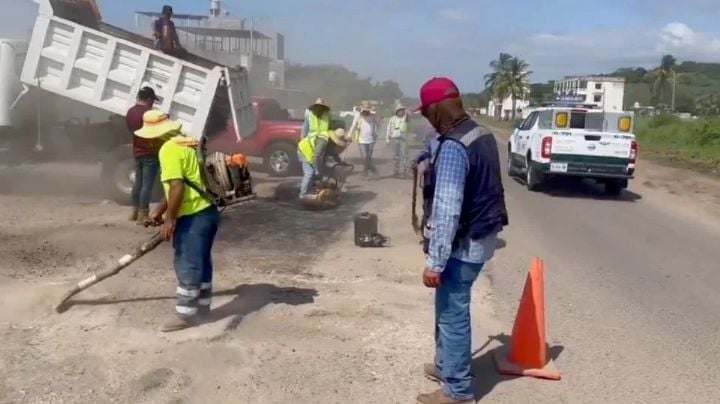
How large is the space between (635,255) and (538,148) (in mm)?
6322

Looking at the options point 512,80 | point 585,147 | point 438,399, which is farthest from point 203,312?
point 512,80

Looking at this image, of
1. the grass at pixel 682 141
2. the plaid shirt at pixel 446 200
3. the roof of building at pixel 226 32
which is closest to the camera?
the plaid shirt at pixel 446 200

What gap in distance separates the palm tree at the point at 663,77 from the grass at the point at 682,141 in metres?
63.1

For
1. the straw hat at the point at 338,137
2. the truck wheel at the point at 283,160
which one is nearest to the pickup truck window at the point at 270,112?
the truck wheel at the point at 283,160

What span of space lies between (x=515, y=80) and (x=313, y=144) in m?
90.1

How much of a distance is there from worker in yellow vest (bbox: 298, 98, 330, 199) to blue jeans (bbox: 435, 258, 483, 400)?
24.9 feet

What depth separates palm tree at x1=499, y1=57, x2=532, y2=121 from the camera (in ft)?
323

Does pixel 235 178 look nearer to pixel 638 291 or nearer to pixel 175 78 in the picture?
pixel 638 291

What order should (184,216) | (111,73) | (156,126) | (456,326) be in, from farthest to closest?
(111,73) → (156,126) → (184,216) → (456,326)

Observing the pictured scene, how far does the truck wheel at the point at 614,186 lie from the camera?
16516mm

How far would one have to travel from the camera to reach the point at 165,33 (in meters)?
11.8

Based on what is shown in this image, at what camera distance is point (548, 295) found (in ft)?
25.3

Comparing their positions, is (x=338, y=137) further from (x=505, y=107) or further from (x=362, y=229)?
(x=505, y=107)

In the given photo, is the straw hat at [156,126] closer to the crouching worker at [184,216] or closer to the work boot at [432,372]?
the crouching worker at [184,216]
